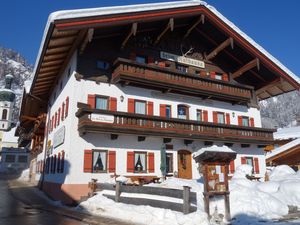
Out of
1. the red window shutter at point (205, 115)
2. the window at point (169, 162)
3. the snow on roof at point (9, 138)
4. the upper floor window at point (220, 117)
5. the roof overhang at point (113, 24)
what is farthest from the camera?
the snow on roof at point (9, 138)

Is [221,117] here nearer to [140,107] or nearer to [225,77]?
[225,77]

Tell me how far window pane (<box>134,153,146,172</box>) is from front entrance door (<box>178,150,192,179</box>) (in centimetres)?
283

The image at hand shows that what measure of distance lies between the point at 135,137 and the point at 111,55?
557cm

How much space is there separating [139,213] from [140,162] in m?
7.55

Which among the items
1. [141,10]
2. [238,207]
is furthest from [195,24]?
→ [238,207]

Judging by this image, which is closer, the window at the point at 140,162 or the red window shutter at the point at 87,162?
the red window shutter at the point at 87,162

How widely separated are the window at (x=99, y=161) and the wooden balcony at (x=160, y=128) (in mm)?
1497

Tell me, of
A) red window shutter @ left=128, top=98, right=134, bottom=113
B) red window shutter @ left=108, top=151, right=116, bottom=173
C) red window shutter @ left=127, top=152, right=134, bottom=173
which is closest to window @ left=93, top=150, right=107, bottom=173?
red window shutter @ left=108, top=151, right=116, bottom=173

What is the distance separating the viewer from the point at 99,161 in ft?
56.3

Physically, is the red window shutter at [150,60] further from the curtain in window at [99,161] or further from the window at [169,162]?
the curtain in window at [99,161]

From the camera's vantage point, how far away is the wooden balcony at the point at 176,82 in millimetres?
18375

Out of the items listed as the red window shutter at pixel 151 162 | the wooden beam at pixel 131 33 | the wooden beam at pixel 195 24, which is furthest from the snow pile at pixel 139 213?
the wooden beam at pixel 195 24

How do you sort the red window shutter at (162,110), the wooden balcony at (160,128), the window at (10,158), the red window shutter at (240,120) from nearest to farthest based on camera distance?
the wooden balcony at (160,128), the red window shutter at (162,110), the red window shutter at (240,120), the window at (10,158)

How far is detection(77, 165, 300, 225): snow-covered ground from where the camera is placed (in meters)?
9.91
